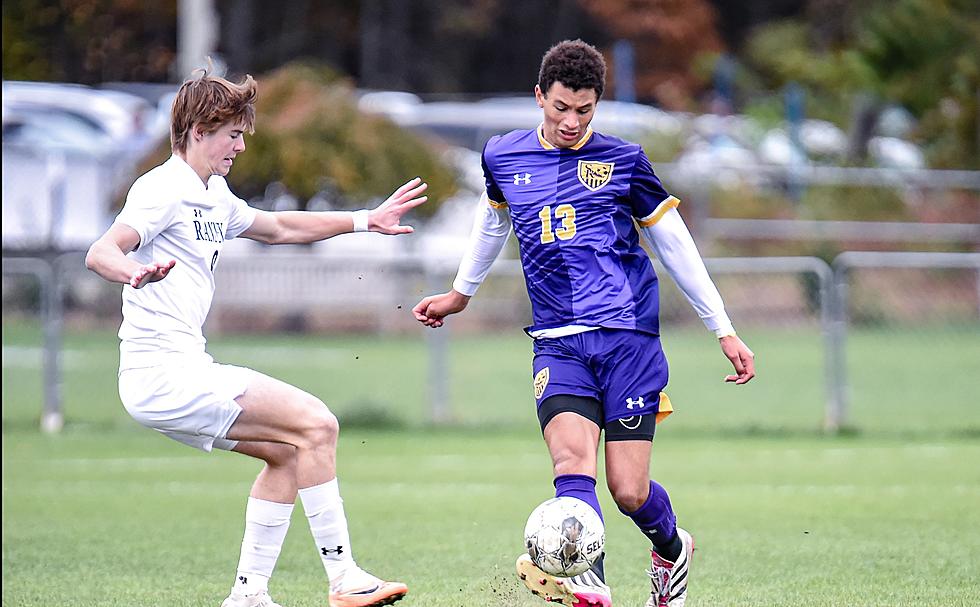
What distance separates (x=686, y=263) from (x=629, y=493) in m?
0.93

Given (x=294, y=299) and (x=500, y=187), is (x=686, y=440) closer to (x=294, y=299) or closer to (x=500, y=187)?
(x=294, y=299)

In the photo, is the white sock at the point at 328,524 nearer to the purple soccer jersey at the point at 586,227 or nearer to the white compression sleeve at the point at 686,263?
the purple soccer jersey at the point at 586,227

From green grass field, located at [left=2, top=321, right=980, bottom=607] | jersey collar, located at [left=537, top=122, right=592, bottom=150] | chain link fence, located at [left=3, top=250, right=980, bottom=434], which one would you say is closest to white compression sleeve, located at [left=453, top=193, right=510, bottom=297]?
jersey collar, located at [left=537, top=122, right=592, bottom=150]

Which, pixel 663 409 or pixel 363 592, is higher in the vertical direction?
pixel 663 409

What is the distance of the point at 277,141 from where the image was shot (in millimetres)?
20531

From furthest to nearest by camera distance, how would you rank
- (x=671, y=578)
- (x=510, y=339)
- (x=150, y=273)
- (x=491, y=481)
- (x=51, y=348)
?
1. (x=510, y=339)
2. (x=51, y=348)
3. (x=491, y=481)
4. (x=671, y=578)
5. (x=150, y=273)

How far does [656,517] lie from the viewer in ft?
19.0

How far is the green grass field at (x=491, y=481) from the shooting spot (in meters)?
6.73

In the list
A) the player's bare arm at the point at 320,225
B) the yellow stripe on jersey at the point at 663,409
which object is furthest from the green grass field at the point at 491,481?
the player's bare arm at the point at 320,225

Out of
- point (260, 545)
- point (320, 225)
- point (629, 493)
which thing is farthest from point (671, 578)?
point (320, 225)

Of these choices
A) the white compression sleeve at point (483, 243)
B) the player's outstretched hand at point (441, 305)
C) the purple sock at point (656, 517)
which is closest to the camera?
the purple sock at point (656, 517)

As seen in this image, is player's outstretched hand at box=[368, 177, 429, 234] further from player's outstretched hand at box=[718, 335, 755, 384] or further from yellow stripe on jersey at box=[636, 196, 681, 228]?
player's outstretched hand at box=[718, 335, 755, 384]

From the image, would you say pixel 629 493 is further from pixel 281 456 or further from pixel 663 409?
pixel 281 456

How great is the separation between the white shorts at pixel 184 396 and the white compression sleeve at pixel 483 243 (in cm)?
112
